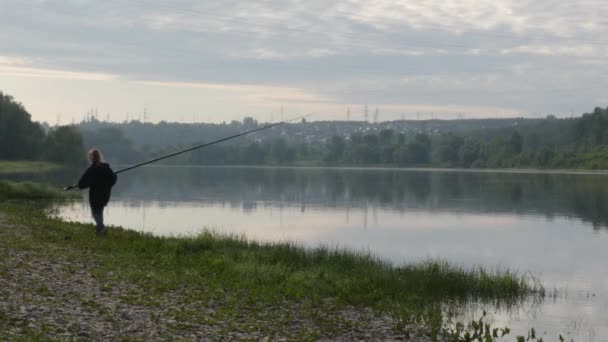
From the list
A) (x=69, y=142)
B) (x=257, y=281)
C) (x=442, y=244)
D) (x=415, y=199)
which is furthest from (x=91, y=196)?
(x=69, y=142)

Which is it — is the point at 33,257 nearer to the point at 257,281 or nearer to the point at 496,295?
the point at 257,281

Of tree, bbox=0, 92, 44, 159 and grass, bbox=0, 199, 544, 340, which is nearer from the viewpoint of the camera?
grass, bbox=0, 199, 544, 340

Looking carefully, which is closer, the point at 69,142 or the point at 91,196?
the point at 91,196

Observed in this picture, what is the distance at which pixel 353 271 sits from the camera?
70.5ft

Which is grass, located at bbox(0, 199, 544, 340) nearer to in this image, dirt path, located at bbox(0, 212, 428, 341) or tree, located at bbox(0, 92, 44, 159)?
dirt path, located at bbox(0, 212, 428, 341)

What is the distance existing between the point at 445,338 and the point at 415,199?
5656cm

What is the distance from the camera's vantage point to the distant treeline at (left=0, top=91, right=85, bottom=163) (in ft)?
394

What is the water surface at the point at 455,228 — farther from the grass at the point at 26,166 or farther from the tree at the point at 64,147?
the tree at the point at 64,147

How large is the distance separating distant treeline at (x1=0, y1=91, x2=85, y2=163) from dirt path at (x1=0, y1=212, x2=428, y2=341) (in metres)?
112

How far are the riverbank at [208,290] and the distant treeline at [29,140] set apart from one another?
10276cm

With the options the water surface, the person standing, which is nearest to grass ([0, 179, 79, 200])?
the water surface

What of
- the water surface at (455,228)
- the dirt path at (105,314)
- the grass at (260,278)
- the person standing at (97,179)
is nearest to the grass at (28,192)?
the water surface at (455,228)

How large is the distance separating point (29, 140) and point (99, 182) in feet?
355

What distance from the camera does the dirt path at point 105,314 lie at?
11.1 m
